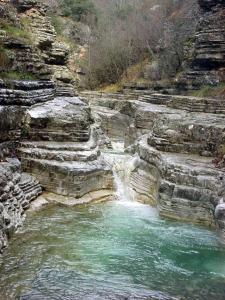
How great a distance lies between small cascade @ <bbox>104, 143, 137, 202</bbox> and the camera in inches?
554

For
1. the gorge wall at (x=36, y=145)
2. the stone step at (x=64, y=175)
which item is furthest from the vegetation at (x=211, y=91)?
the stone step at (x=64, y=175)

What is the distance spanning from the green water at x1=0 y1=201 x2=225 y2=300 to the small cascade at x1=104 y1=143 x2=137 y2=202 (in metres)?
1.31

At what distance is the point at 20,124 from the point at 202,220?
6.33 m

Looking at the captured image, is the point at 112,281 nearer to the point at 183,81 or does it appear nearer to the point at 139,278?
the point at 139,278

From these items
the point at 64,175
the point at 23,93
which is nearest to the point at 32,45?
the point at 23,93

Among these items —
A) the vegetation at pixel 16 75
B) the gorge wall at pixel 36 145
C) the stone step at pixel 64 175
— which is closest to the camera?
the gorge wall at pixel 36 145

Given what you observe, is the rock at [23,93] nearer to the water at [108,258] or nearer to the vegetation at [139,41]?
the water at [108,258]

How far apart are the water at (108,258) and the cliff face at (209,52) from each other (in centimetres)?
1302

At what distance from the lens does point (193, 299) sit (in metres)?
8.05

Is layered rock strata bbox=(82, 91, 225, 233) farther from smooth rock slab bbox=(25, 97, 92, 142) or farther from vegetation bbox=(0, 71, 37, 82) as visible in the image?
vegetation bbox=(0, 71, 37, 82)

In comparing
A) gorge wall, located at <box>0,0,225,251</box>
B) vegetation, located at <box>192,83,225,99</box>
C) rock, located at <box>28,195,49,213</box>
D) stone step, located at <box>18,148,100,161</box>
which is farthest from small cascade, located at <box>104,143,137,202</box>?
vegetation, located at <box>192,83,225,99</box>

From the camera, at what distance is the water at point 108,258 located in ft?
26.9

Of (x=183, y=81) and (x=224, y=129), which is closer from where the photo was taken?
(x=224, y=129)

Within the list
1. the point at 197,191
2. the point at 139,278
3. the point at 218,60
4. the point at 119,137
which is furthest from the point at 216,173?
the point at 218,60
